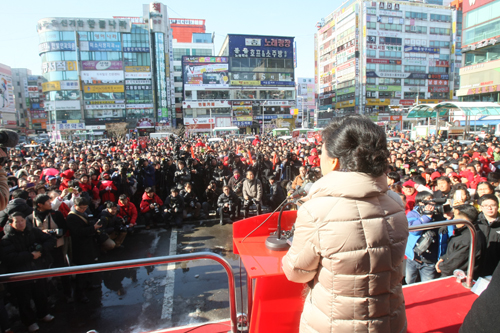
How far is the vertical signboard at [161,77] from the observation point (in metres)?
50.2

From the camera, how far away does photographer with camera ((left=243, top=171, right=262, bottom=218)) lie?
7.60 m

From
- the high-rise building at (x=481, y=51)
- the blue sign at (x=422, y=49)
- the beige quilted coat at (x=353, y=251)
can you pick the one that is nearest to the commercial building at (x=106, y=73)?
the high-rise building at (x=481, y=51)

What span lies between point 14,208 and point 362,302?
440 centimetres

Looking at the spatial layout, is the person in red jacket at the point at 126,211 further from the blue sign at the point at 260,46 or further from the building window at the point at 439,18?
the building window at the point at 439,18

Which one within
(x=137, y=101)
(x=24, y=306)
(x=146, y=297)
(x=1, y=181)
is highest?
(x=137, y=101)

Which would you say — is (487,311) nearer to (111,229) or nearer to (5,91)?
(111,229)

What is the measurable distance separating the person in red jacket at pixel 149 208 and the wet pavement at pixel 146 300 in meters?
1.45

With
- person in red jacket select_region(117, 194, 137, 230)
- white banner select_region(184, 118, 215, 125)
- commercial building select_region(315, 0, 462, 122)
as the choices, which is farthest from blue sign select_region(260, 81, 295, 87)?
person in red jacket select_region(117, 194, 137, 230)

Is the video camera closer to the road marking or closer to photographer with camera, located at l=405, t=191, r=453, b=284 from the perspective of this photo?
photographer with camera, located at l=405, t=191, r=453, b=284

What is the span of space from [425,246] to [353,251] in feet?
8.92

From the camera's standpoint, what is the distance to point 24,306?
3.35 metres

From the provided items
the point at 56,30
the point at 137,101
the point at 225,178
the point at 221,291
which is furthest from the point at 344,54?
the point at 221,291

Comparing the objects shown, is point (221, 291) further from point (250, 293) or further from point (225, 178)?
point (225, 178)

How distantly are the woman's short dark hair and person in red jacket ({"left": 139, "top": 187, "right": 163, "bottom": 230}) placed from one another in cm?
649
